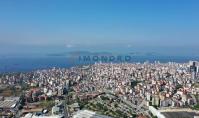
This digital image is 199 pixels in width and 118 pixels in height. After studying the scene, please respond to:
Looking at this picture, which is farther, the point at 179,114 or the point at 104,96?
the point at 104,96

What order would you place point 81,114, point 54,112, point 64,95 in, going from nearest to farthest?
1. point 81,114
2. point 54,112
3. point 64,95

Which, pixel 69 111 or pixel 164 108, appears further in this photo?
pixel 164 108

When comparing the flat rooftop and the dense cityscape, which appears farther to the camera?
the dense cityscape

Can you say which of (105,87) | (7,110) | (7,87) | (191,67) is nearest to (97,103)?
(7,110)

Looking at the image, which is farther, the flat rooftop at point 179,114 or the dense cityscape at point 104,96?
the dense cityscape at point 104,96

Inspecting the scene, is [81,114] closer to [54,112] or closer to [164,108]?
[54,112]

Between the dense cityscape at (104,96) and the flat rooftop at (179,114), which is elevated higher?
the dense cityscape at (104,96)

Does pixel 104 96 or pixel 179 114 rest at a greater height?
pixel 104 96

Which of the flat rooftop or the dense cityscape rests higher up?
the dense cityscape
